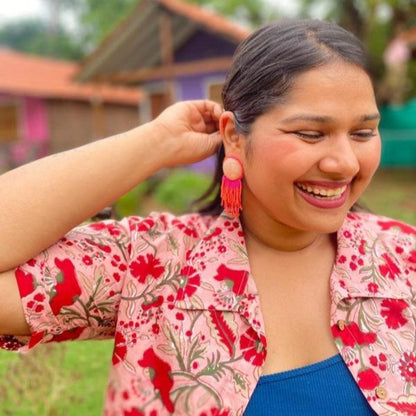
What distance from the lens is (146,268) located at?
1614 millimetres

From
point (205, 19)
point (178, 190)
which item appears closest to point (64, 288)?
point (178, 190)

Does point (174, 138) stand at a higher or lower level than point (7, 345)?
higher

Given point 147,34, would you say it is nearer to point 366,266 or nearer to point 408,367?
A: point 366,266

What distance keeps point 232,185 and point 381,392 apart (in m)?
0.65

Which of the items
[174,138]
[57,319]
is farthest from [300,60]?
[57,319]

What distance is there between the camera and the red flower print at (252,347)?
150 cm

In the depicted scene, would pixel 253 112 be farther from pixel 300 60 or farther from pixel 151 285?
pixel 151 285

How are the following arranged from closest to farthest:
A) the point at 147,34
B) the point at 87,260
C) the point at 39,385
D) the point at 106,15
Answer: the point at 87,260
the point at 39,385
the point at 147,34
the point at 106,15

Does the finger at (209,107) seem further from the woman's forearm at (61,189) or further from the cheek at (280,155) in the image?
the cheek at (280,155)

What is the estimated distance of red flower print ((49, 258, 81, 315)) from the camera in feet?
4.86

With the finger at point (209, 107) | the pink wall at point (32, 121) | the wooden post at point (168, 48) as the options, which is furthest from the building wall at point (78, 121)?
the finger at point (209, 107)

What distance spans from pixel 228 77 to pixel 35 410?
136 centimetres

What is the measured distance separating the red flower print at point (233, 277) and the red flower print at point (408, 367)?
0.46 metres

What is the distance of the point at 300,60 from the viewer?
58.2 inches
